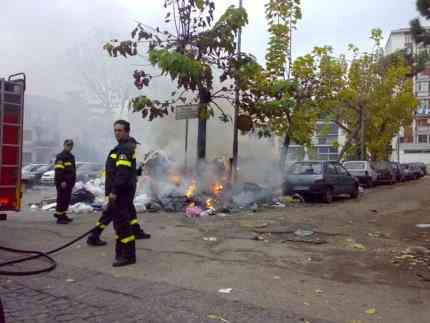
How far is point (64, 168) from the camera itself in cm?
878

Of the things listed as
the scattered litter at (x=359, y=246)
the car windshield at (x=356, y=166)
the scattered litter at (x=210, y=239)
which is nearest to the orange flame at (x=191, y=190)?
the scattered litter at (x=210, y=239)

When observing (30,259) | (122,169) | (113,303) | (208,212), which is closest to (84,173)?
(208,212)

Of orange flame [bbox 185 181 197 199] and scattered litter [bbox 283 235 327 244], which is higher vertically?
orange flame [bbox 185 181 197 199]

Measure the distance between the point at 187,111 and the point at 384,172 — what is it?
17711 mm

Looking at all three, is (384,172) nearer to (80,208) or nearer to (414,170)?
(414,170)

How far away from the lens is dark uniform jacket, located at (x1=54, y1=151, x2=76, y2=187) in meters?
8.76

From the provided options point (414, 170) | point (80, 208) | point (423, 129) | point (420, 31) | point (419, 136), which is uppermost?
point (423, 129)

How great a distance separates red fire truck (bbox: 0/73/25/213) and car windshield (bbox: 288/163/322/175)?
976 cm

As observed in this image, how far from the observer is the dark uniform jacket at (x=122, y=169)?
5.61 m

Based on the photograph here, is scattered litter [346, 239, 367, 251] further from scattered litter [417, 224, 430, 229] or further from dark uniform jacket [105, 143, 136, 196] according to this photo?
dark uniform jacket [105, 143, 136, 196]

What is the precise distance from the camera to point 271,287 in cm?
486

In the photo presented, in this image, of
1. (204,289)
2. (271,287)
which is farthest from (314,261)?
(204,289)

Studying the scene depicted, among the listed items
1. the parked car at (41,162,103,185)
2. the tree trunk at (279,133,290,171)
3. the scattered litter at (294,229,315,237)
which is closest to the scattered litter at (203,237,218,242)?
the scattered litter at (294,229,315,237)

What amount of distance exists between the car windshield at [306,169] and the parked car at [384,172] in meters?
11.6
